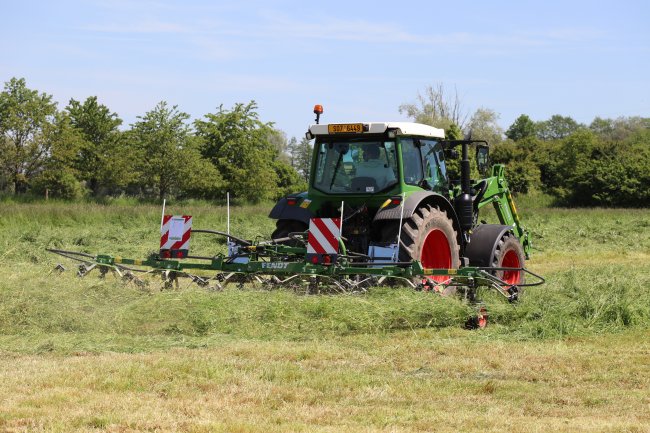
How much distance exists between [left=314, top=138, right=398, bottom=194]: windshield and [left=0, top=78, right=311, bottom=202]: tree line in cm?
2779

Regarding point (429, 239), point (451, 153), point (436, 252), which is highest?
point (451, 153)

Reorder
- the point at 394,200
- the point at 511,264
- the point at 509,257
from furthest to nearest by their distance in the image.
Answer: the point at 511,264, the point at 509,257, the point at 394,200

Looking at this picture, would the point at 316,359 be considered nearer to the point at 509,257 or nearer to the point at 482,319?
the point at 482,319

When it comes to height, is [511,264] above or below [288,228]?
below

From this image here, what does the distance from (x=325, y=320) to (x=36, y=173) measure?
32.4 meters

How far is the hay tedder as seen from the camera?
10.1 metres

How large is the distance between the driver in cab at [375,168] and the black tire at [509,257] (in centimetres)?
194

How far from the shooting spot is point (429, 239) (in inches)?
442

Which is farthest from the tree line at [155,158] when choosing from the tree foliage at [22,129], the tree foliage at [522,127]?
the tree foliage at [522,127]

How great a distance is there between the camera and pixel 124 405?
5.79 metres

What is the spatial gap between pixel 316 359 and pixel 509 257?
5.78 meters

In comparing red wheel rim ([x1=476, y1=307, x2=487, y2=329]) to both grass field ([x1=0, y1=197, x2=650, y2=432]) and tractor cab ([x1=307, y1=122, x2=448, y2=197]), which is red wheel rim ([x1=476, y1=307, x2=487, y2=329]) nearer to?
grass field ([x1=0, y1=197, x2=650, y2=432])

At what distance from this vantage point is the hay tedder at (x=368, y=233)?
10109mm

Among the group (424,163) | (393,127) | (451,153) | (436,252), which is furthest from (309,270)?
(451,153)
